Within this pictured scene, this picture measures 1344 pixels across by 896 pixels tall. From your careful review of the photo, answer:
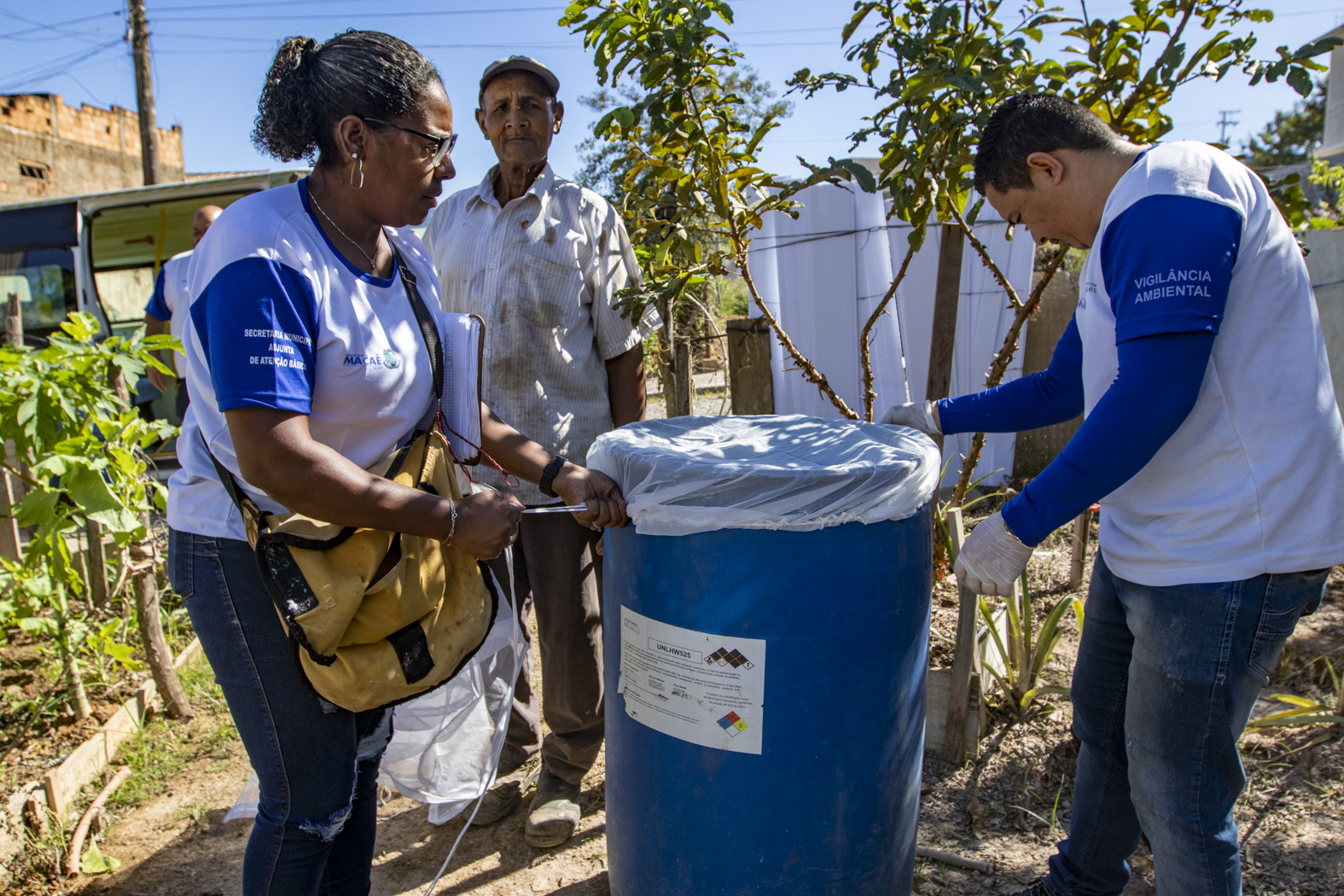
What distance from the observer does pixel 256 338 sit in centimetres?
121

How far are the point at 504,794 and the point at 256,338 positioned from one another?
5.41 ft

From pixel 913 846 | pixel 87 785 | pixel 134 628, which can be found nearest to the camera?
pixel 913 846

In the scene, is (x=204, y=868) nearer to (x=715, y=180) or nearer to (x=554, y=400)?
(x=554, y=400)

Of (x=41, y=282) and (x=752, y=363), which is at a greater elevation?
(x=41, y=282)

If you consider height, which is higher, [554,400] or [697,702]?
Answer: [554,400]

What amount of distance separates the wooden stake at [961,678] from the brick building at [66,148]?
51.1ft

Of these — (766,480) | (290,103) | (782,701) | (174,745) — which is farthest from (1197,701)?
(174,745)

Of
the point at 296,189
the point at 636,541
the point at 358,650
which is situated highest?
the point at 296,189

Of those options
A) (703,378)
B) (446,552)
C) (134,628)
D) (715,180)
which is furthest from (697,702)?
(703,378)

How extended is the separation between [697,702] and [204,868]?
1.57 m

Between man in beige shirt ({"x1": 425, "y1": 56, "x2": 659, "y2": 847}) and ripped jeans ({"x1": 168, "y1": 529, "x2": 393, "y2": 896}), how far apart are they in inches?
35.2

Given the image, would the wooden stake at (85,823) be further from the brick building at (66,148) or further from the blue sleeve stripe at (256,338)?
the brick building at (66,148)

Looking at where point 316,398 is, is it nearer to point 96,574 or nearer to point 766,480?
point 766,480

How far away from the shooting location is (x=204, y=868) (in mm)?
2232
